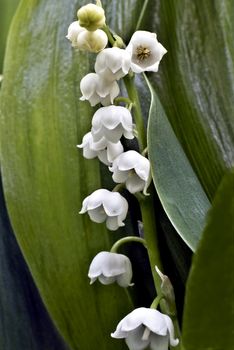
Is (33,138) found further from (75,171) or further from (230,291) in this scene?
(230,291)

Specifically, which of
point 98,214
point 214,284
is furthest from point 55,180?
point 214,284

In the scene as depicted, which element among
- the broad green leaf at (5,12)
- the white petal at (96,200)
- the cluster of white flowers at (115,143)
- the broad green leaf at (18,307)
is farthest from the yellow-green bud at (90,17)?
the broad green leaf at (5,12)

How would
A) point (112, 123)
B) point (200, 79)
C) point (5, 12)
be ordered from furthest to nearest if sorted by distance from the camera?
point (5, 12) → point (200, 79) → point (112, 123)

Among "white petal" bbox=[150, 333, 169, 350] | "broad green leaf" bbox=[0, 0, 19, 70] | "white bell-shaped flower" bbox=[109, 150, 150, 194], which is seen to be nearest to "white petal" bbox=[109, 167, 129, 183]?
"white bell-shaped flower" bbox=[109, 150, 150, 194]

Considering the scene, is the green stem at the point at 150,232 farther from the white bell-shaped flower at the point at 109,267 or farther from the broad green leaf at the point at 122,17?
the broad green leaf at the point at 122,17

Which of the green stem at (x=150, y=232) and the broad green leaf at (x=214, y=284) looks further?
the green stem at (x=150, y=232)

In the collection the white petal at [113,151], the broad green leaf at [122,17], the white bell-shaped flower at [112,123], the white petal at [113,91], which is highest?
the broad green leaf at [122,17]

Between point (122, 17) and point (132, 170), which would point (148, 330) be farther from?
point (122, 17)
